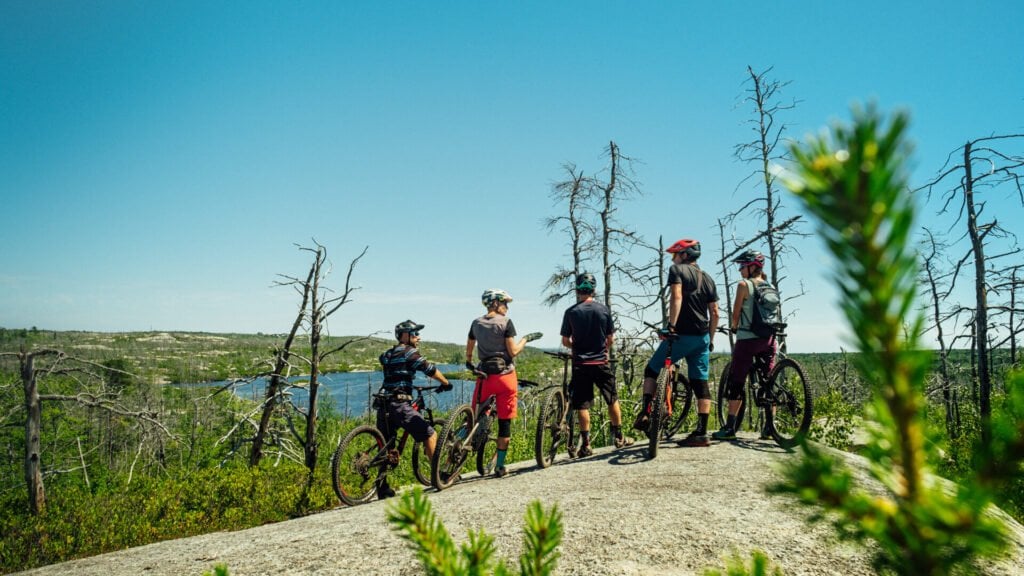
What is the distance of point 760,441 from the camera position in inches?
268

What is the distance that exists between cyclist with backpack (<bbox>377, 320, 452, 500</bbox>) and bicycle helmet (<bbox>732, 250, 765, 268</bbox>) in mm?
4030

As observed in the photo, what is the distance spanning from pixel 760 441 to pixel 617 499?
3.33 meters

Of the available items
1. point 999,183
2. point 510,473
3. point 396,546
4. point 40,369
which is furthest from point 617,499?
point 40,369

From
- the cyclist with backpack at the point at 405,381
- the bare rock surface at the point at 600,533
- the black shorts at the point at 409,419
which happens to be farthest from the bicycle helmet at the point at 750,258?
the black shorts at the point at 409,419

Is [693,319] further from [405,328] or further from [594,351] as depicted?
[405,328]

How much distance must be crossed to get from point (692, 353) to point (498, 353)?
8.18ft

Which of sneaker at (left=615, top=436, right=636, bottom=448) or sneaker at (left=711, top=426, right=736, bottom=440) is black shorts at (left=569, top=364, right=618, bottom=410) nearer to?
sneaker at (left=615, top=436, right=636, bottom=448)

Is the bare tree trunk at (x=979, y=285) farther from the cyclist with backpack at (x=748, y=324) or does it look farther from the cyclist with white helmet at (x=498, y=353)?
the cyclist with white helmet at (x=498, y=353)

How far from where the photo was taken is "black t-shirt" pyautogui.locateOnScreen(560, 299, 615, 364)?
658 cm

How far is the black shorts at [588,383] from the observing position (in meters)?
6.67

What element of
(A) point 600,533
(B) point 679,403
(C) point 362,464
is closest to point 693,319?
(B) point 679,403

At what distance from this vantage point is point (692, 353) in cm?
627

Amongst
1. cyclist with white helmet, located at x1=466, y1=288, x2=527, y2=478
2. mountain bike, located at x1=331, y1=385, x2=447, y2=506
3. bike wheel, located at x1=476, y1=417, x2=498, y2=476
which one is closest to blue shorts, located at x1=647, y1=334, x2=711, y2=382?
cyclist with white helmet, located at x1=466, y1=288, x2=527, y2=478

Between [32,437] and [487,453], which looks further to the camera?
[32,437]
